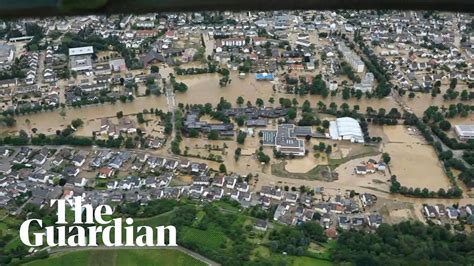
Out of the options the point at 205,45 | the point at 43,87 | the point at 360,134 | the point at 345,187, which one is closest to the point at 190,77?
the point at 205,45

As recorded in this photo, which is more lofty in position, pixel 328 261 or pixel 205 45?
pixel 205 45

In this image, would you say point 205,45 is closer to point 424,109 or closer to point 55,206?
point 424,109

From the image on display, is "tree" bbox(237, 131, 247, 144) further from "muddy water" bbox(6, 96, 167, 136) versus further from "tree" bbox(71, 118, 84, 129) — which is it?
"tree" bbox(71, 118, 84, 129)

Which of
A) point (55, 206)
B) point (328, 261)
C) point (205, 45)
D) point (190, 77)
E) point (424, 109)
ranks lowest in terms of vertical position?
point (328, 261)

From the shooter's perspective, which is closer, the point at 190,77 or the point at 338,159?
the point at 338,159

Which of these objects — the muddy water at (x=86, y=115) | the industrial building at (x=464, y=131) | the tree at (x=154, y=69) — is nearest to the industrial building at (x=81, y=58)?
the tree at (x=154, y=69)

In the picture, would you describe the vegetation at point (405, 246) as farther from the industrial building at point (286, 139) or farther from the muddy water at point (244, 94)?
the muddy water at point (244, 94)

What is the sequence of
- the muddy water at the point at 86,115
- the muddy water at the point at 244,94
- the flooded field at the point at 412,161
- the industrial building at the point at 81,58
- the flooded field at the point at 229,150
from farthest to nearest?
the industrial building at the point at 81,58, the muddy water at the point at 244,94, the muddy water at the point at 86,115, the flooded field at the point at 229,150, the flooded field at the point at 412,161
